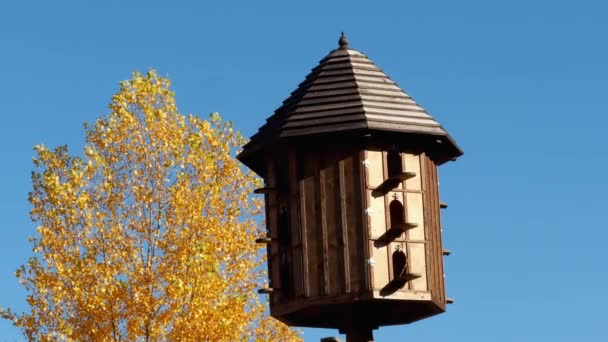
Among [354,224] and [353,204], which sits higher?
[353,204]

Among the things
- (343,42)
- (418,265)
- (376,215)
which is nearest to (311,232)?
(376,215)

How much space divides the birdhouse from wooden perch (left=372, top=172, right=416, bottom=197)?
0.01m

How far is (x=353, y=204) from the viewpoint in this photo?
1364 centimetres

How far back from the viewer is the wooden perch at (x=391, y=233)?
44.4 feet

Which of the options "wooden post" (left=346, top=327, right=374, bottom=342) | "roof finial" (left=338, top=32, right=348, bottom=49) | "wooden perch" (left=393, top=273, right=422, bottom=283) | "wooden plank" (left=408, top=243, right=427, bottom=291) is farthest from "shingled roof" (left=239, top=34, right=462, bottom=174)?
"wooden post" (left=346, top=327, right=374, bottom=342)

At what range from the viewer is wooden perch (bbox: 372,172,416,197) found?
13.7 m

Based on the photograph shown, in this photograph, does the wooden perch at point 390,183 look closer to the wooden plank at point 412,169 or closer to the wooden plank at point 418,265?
the wooden plank at point 412,169

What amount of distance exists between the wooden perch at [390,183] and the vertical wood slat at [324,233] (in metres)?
0.62

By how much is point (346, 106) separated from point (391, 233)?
1.76 metres

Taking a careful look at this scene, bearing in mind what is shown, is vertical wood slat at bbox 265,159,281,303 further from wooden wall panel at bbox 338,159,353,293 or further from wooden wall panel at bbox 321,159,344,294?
wooden wall panel at bbox 338,159,353,293

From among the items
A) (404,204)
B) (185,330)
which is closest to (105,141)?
(185,330)

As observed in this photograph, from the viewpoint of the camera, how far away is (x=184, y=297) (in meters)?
18.0

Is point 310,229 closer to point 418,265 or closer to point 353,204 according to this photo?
point 353,204

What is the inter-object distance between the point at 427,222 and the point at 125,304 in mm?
6084
